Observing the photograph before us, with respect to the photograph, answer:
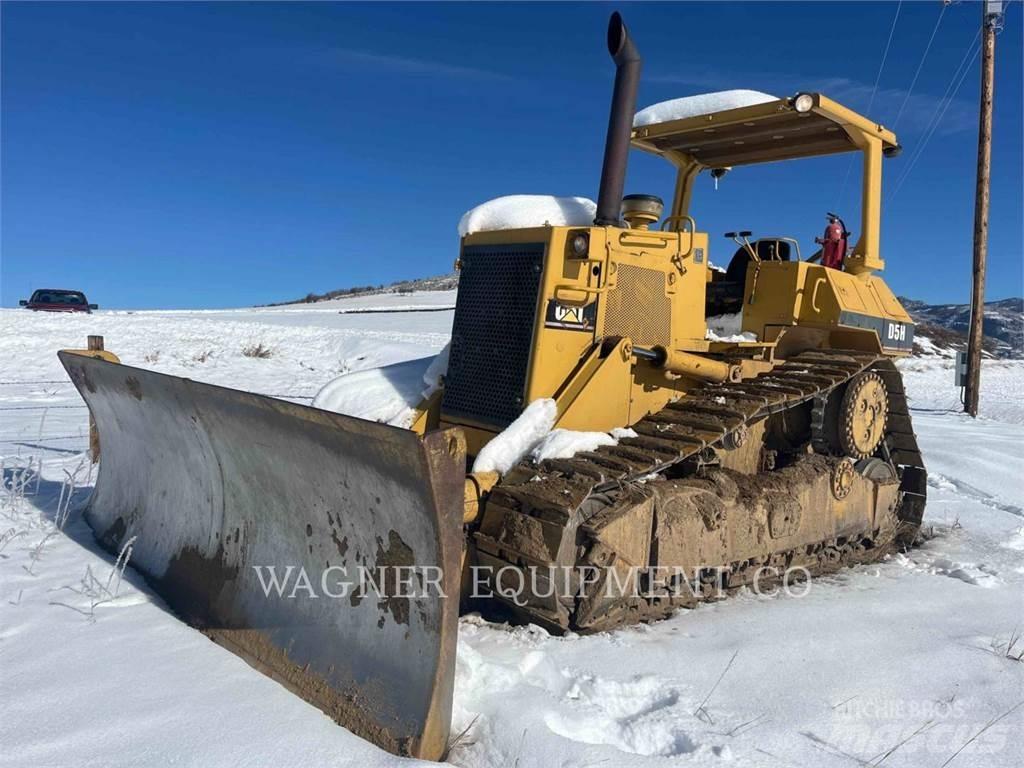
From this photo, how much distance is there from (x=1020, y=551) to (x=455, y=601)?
18.0ft

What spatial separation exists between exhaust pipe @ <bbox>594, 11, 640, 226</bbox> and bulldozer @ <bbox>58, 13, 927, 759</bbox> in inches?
0.6

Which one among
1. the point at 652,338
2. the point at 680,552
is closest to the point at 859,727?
the point at 680,552

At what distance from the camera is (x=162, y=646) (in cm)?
358

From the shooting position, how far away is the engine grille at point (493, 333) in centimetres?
485

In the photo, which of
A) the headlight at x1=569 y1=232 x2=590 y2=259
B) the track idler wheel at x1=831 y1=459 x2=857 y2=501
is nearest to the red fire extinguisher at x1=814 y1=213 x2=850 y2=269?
the track idler wheel at x1=831 y1=459 x2=857 y2=501

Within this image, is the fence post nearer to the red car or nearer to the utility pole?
the utility pole

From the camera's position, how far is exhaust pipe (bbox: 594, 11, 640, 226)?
5.11 metres

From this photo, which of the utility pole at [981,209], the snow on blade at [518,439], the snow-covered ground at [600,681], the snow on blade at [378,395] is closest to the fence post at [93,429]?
the snow-covered ground at [600,681]

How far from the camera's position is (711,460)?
493cm

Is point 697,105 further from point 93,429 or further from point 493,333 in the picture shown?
point 93,429

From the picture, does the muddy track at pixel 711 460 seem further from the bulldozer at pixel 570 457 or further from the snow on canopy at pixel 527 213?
the snow on canopy at pixel 527 213

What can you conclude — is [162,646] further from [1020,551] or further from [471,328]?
[1020,551]

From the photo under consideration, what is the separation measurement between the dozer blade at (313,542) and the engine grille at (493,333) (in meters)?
1.60

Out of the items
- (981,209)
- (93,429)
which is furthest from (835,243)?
(981,209)
